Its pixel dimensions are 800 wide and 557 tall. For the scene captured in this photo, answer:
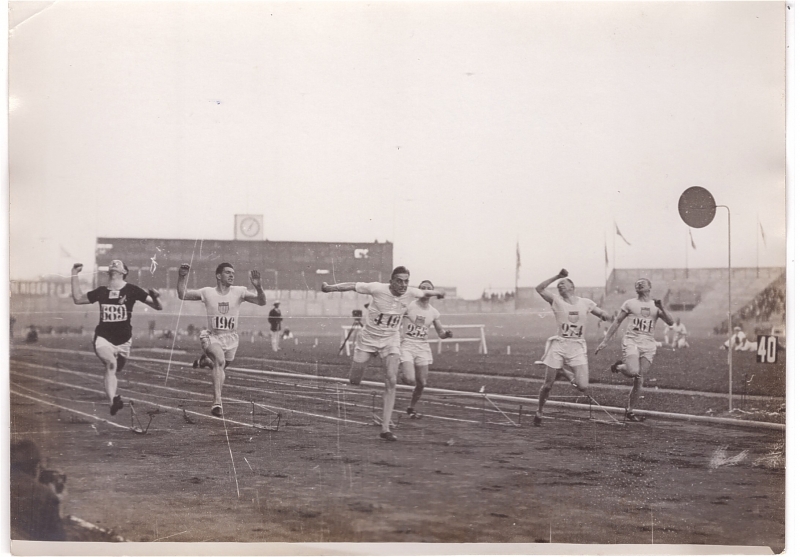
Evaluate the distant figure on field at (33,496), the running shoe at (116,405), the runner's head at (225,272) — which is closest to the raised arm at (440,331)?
→ the runner's head at (225,272)

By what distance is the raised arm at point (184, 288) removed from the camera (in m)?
6.77

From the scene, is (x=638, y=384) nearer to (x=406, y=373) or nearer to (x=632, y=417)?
(x=632, y=417)

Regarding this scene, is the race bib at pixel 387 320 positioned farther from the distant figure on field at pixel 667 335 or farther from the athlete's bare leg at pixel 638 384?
the distant figure on field at pixel 667 335

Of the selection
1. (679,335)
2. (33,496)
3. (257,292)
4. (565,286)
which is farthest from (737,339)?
(33,496)

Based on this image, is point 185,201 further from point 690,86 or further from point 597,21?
point 690,86

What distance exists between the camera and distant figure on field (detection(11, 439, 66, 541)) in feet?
22.3

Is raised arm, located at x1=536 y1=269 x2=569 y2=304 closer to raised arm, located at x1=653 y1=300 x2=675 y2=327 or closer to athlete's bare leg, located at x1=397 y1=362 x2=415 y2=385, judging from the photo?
raised arm, located at x1=653 y1=300 x2=675 y2=327

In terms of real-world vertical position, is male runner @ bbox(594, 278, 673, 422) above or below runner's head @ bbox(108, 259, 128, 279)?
below

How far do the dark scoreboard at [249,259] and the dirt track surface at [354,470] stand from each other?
0.73m

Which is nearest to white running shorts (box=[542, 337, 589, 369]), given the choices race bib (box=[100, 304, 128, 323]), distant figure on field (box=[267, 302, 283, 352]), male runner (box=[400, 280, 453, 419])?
male runner (box=[400, 280, 453, 419])

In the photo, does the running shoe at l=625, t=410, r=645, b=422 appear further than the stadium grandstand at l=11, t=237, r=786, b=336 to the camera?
Yes

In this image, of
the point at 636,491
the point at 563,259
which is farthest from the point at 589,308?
the point at 636,491

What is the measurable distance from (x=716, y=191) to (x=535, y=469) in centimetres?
253

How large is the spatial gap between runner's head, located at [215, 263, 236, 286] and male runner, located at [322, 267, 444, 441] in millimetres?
712
